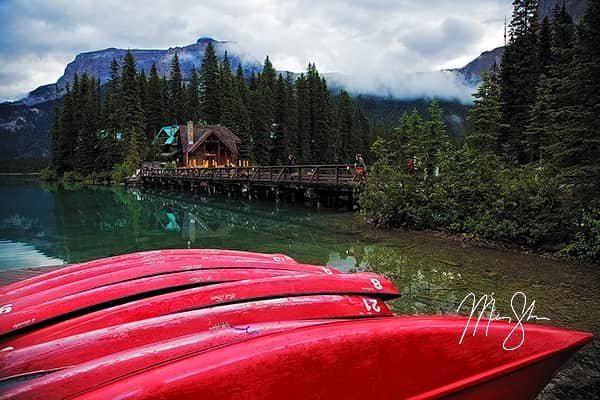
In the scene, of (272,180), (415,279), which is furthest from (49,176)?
(415,279)

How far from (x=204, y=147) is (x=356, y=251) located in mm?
44218

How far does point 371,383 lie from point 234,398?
67 centimetres

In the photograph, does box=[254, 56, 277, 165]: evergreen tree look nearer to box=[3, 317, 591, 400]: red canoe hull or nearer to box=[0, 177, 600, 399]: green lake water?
box=[0, 177, 600, 399]: green lake water

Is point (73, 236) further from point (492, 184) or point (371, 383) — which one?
point (371, 383)

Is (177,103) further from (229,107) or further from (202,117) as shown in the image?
(229,107)

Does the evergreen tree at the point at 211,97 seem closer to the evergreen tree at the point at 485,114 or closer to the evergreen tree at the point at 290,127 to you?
the evergreen tree at the point at 290,127

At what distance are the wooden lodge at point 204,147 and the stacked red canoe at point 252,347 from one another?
47.8 metres

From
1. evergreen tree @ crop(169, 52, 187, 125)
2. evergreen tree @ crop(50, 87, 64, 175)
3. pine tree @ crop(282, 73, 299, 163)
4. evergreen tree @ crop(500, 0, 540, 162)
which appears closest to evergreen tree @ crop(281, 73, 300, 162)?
pine tree @ crop(282, 73, 299, 163)

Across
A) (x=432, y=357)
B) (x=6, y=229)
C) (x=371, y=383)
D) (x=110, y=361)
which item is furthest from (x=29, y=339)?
(x=6, y=229)

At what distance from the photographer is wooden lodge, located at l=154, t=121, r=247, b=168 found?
49969 millimetres

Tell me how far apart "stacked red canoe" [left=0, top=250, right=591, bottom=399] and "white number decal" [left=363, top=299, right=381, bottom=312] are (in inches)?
0.4

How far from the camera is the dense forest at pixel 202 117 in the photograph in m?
53.9

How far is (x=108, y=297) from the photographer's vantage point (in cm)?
301

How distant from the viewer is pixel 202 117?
62.9 meters
